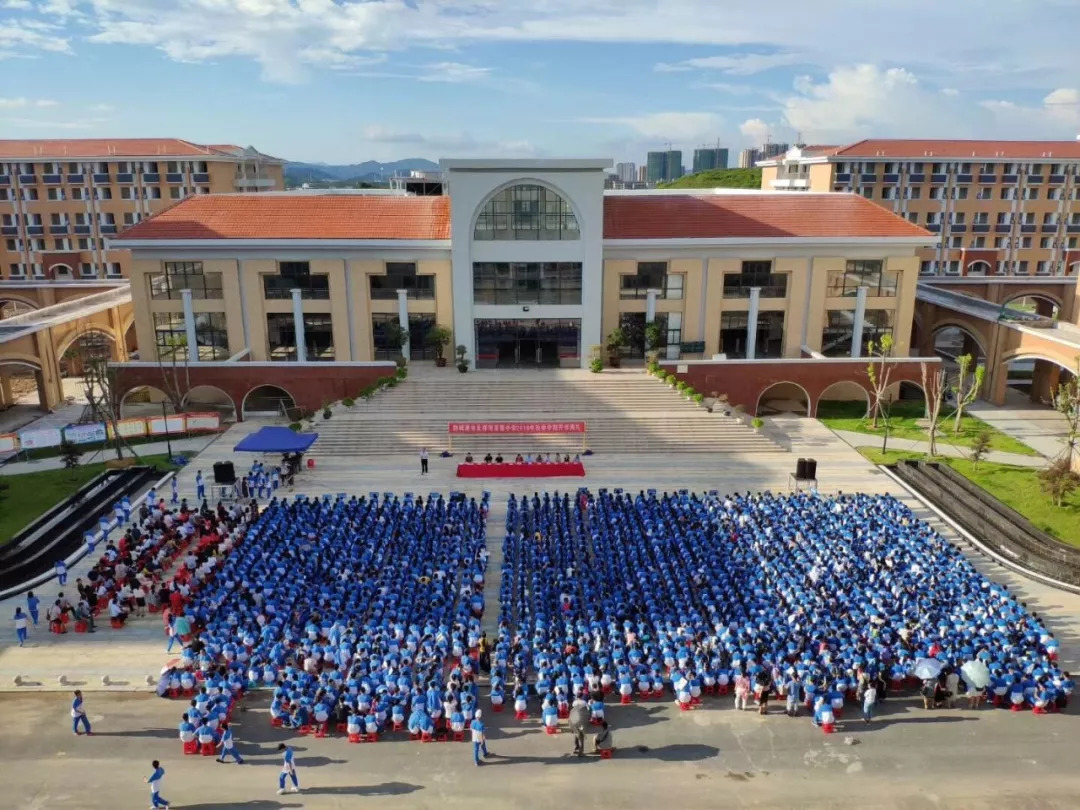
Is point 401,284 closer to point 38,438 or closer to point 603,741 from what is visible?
point 38,438

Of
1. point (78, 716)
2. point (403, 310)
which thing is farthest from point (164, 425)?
point (78, 716)

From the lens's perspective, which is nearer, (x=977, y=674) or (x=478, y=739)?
(x=478, y=739)

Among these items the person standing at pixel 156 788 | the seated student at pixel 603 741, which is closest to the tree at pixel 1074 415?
the seated student at pixel 603 741

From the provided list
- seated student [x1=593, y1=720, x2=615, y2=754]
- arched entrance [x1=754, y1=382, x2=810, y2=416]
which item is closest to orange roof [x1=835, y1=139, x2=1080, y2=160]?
arched entrance [x1=754, y1=382, x2=810, y2=416]

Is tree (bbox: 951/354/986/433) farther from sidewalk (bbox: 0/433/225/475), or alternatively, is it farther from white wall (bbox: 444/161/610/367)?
sidewalk (bbox: 0/433/225/475)

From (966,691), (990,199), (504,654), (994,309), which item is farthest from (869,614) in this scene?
(990,199)

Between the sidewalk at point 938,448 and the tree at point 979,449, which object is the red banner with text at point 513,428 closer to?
the sidewalk at point 938,448
